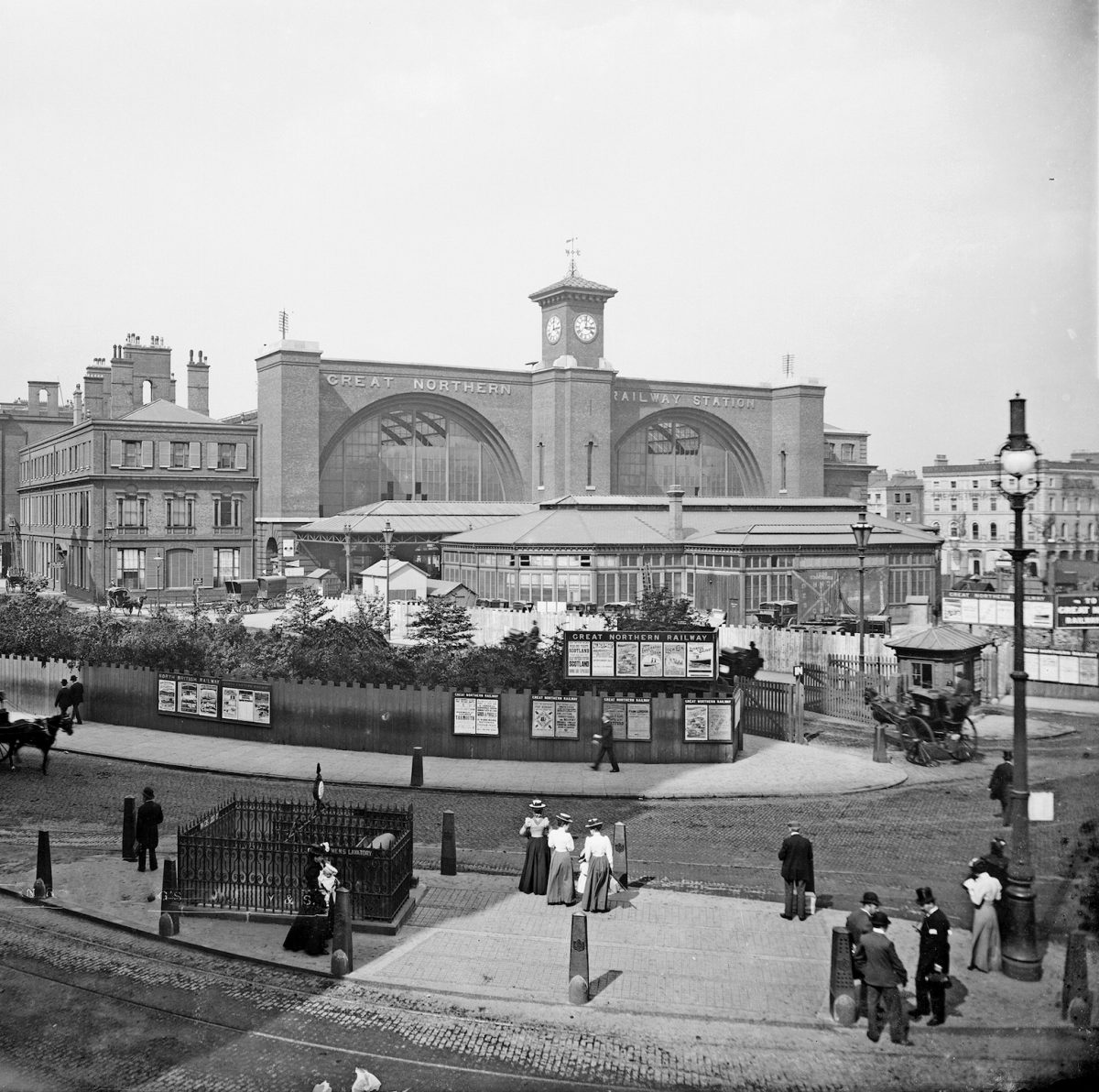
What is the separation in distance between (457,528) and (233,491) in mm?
13317

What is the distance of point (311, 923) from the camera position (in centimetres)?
1295

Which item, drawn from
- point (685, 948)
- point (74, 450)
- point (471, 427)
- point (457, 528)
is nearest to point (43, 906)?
point (685, 948)

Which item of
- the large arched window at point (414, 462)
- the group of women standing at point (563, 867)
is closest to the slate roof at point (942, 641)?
the group of women standing at point (563, 867)

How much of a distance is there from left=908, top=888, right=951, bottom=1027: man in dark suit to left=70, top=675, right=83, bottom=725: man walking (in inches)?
859

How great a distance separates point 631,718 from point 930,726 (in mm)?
6874

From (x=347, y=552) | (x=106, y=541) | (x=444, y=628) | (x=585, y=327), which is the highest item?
(x=585, y=327)

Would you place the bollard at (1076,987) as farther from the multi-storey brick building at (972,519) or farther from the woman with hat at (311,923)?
the multi-storey brick building at (972,519)

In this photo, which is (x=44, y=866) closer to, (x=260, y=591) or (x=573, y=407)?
(x=260, y=591)

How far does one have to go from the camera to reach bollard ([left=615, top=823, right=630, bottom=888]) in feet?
50.3

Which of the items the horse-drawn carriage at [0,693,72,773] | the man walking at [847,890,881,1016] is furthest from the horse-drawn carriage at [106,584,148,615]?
the man walking at [847,890,881,1016]

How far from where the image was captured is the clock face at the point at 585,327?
76456mm

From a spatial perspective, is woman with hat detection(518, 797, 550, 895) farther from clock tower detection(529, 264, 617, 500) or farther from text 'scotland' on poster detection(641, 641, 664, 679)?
clock tower detection(529, 264, 617, 500)

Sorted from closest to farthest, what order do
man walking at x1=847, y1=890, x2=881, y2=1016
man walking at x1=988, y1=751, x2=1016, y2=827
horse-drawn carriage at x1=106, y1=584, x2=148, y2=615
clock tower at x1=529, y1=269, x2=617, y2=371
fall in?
man walking at x1=847, y1=890, x2=881, y2=1016 < man walking at x1=988, y1=751, x2=1016, y2=827 < horse-drawn carriage at x1=106, y1=584, x2=148, y2=615 < clock tower at x1=529, y1=269, x2=617, y2=371

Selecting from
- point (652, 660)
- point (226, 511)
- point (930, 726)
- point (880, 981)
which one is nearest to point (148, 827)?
point (880, 981)
